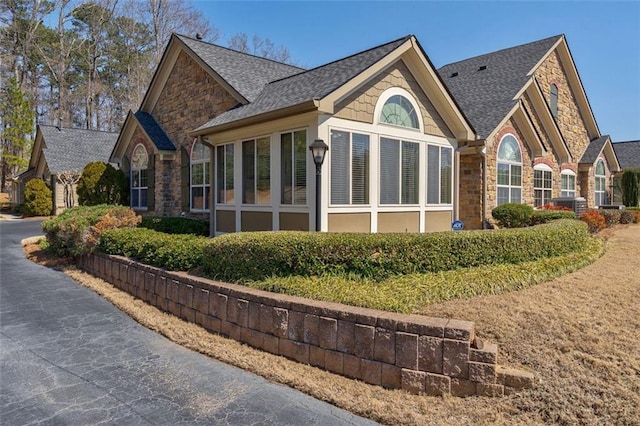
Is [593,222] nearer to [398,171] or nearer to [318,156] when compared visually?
[398,171]

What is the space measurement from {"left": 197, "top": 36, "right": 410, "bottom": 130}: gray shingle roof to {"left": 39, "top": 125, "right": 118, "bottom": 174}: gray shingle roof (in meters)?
20.1

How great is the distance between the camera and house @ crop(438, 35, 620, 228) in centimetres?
1330

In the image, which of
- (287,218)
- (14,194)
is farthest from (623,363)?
(14,194)

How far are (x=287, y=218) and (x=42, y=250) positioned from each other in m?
8.45

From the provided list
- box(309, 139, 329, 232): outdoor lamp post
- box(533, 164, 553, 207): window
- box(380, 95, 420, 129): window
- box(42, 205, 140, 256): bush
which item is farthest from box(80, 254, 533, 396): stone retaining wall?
box(533, 164, 553, 207): window

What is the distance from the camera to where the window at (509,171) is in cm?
1390

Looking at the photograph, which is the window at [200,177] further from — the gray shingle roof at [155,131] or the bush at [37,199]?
the bush at [37,199]

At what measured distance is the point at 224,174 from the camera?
421 inches

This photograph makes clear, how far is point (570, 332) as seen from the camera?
14.3ft

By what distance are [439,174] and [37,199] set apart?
25478 millimetres

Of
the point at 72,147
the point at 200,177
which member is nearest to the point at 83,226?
the point at 200,177

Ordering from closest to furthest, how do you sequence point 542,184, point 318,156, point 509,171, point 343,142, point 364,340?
1. point 364,340
2. point 318,156
3. point 343,142
4. point 509,171
5. point 542,184

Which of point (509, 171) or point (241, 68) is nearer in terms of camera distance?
point (241, 68)

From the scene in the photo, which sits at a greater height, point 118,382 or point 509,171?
point 509,171
